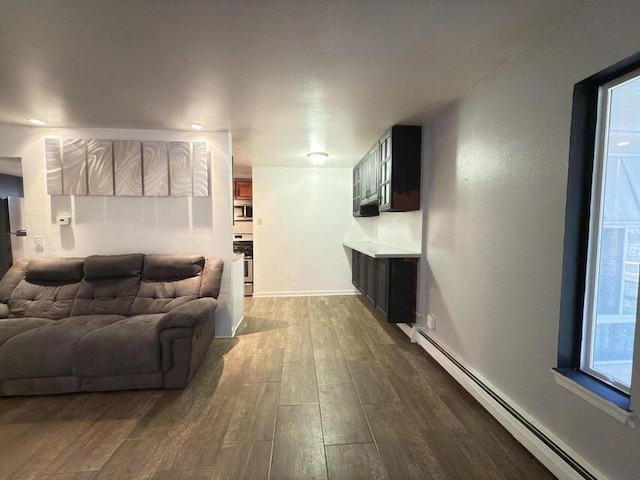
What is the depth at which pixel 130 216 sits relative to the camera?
3.10m

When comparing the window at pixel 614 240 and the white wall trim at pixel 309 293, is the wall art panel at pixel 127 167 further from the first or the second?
the window at pixel 614 240

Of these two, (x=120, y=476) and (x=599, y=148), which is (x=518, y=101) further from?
(x=120, y=476)

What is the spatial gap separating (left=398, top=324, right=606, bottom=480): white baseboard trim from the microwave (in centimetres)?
431

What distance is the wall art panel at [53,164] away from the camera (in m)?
2.94

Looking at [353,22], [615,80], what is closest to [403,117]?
[353,22]

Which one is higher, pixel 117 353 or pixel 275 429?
pixel 117 353

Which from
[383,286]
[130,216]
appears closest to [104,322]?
[130,216]

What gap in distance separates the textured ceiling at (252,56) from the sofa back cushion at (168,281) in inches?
53.6

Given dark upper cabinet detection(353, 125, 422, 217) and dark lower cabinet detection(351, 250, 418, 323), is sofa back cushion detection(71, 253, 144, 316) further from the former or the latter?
dark upper cabinet detection(353, 125, 422, 217)

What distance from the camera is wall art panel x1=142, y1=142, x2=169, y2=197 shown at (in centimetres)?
304

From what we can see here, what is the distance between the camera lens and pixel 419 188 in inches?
116

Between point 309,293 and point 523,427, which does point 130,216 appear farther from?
point 523,427

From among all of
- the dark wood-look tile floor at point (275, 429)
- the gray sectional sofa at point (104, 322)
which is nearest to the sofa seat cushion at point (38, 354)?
the gray sectional sofa at point (104, 322)

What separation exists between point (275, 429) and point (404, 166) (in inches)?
97.9
